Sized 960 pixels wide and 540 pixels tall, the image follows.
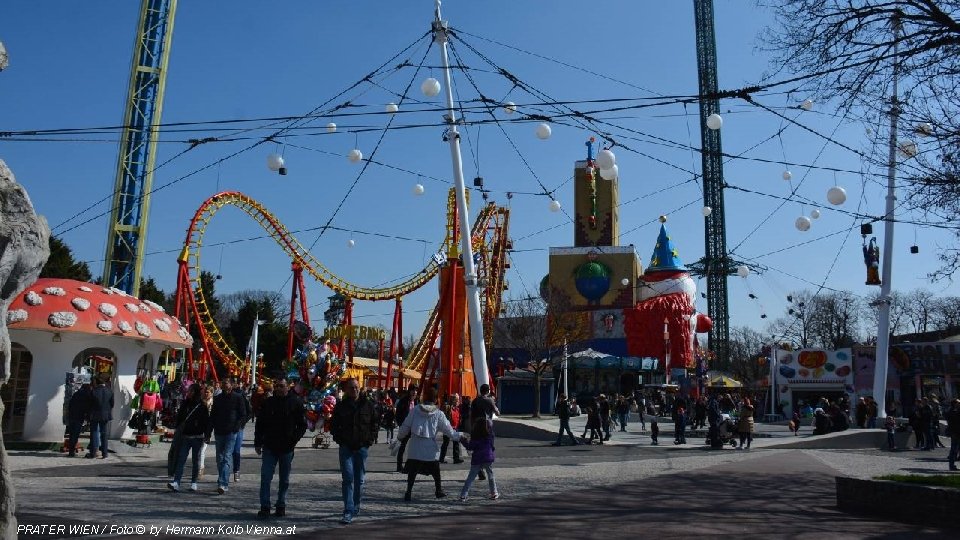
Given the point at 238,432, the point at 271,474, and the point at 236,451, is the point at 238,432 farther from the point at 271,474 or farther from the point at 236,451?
the point at 271,474

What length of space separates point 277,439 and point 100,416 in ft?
24.8

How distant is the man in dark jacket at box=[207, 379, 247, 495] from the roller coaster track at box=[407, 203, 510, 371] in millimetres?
30569

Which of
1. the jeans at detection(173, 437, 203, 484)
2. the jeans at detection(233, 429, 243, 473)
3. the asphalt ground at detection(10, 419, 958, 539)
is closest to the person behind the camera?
the asphalt ground at detection(10, 419, 958, 539)

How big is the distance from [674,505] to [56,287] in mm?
13501

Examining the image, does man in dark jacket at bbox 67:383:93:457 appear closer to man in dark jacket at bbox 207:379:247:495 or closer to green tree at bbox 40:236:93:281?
man in dark jacket at bbox 207:379:247:495

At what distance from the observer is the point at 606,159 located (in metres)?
13.2

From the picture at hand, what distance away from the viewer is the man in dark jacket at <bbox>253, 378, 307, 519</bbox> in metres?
8.08

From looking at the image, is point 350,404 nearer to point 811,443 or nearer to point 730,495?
point 730,495

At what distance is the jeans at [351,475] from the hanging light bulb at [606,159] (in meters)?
7.12

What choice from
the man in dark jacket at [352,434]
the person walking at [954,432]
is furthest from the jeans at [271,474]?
the person walking at [954,432]

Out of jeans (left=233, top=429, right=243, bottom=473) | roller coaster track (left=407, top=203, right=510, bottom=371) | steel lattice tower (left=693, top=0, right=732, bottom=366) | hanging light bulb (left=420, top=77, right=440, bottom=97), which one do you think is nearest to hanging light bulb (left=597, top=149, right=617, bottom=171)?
hanging light bulb (left=420, top=77, right=440, bottom=97)

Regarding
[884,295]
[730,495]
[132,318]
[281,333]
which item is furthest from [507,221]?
[730,495]

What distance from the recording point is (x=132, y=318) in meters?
16.6

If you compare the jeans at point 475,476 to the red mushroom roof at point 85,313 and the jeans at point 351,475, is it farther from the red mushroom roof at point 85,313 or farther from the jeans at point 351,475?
the red mushroom roof at point 85,313
